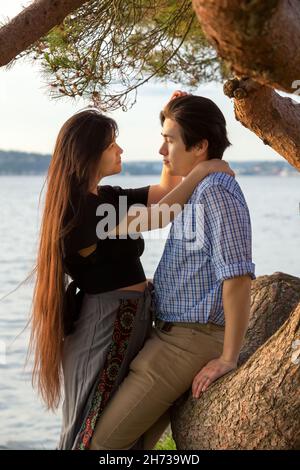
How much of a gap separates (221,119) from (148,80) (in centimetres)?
133

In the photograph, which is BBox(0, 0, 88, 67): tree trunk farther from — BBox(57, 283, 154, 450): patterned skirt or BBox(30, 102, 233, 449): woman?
BBox(57, 283, 154, 450): patterned skirt

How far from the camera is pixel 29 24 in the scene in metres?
3.54

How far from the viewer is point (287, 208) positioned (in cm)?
3250

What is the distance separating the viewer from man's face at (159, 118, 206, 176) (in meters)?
3.36

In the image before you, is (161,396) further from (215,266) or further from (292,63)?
(292,63)

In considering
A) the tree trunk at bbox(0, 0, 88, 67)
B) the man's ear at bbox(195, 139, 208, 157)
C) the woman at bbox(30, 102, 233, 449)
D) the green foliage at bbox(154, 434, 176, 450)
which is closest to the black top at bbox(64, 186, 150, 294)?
the woman at bbox(30, 102, 233, 449)

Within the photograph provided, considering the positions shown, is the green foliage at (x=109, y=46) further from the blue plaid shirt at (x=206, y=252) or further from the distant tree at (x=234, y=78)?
the blue plaid shirt at (x=206, y=252)

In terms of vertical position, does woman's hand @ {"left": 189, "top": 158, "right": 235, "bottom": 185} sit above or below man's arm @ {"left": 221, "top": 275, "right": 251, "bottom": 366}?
above

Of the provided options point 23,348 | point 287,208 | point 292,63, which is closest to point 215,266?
point 292,63

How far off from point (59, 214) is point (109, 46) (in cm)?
146

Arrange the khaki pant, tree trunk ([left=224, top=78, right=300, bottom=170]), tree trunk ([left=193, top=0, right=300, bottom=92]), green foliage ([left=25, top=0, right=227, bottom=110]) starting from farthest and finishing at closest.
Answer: green foliage ([left=25, top=0, right=227, bottom=110]), tree trunk ([left=224, top=78, right=300, bottom=170]), the khaki pant, tree trunk ([left=193, top=0, right=300, bottom=92])

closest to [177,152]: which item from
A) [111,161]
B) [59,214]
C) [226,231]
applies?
[111,161]

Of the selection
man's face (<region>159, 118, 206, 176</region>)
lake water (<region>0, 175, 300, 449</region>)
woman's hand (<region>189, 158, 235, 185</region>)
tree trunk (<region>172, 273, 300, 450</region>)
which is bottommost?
lake water (<region>0, 175, 300, 449</region>)
